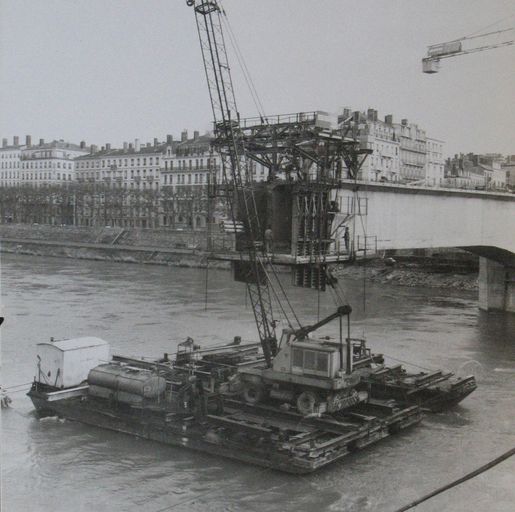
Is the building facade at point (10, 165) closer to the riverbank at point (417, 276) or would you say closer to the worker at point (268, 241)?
the riverbank at point (417, 276)

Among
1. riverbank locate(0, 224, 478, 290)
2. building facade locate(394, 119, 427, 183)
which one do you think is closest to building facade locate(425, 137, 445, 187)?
building facade locate(394, 119, 427, 183)

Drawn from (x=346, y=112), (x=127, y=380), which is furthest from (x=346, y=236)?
(x=346, y=112)

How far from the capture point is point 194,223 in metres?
112

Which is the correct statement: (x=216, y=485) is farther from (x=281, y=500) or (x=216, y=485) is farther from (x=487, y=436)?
(x=487, y=436)

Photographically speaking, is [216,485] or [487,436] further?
[487,436]

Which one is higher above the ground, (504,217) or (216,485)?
(504,217)

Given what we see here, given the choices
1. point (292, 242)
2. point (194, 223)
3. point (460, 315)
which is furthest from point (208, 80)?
point (194, 223)

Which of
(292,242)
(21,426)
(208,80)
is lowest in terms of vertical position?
(21,426)

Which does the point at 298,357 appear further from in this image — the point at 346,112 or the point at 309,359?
the point at 346,112

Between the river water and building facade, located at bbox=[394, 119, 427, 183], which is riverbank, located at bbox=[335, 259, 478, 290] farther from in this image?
building facade, located at bbox=[394, 119, 427, 183]

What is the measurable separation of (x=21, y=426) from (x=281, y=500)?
1009 centimetres

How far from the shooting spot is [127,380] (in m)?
22.4

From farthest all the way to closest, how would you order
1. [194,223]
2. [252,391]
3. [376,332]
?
[194,223] < [376,332] < [252,391]

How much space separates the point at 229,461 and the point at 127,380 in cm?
466
